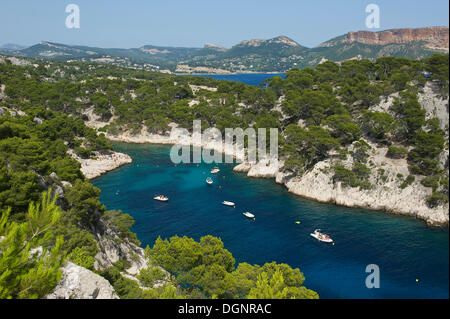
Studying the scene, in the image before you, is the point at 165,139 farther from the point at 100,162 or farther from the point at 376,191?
the point at 376,191

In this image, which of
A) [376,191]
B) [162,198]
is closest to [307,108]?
[376,191]

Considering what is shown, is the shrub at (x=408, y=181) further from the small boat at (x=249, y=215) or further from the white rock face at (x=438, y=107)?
the small boat at (x=249, y=215)

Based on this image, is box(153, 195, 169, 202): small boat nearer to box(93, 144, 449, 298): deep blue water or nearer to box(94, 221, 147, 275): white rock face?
Result: box(93, 144, 449, 298): deep blue water

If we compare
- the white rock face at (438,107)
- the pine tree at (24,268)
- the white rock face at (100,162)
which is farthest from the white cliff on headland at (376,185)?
the pine tree at (24,268)

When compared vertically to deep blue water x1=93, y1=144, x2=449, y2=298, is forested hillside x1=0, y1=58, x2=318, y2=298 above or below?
above

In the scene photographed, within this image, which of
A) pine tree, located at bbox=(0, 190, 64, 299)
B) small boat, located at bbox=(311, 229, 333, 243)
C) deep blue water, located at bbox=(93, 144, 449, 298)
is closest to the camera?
pine tree, located at bbox=(0, 190, 64, 299)

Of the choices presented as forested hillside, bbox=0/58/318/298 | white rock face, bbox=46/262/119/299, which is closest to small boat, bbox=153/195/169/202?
forested hillside, bbox=0/58/318/298
